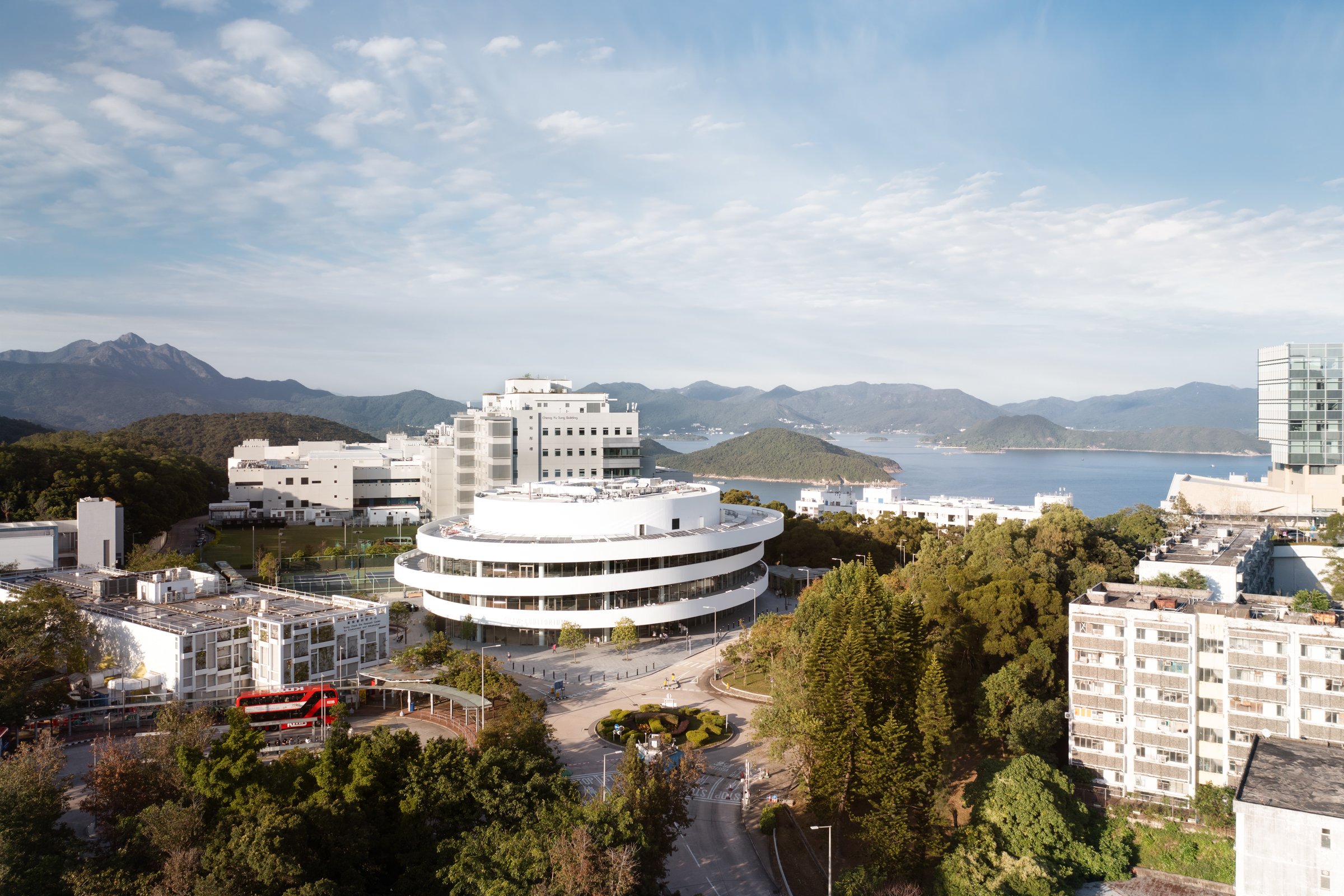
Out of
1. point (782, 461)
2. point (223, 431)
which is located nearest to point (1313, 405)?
point (782, 461)

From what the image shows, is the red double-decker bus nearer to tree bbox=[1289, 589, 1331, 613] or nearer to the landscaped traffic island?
the landscaped traffic island

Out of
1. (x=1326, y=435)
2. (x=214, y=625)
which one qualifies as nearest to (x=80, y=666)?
(x=214, y=625)

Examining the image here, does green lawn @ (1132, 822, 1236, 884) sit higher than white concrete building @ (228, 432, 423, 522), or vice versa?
white concrete building @ (228, 432, 423, 522)

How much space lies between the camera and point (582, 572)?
30.3 metres

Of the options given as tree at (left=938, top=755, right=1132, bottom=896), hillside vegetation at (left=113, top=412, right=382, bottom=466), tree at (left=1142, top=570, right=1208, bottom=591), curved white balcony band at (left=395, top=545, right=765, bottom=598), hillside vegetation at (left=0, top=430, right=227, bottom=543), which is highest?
hillside vegetation at (left=113, top=412, right=382, bottom=466)

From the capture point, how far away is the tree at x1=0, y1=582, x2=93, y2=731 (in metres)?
19.9

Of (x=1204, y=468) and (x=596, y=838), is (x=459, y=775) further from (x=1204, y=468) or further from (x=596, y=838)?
(x=1204, y=468)

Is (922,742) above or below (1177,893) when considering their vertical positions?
above

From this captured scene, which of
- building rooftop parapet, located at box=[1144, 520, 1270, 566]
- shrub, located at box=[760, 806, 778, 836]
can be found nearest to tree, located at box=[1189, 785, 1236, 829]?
shrub, located at box=[760, 806, 778, 836]

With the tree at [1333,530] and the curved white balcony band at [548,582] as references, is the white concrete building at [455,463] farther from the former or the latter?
the tree at [1333,530]

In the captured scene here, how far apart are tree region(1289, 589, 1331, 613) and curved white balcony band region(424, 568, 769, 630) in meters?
17.6

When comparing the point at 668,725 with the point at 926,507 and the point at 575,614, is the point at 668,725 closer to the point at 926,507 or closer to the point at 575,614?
the point at 575,614

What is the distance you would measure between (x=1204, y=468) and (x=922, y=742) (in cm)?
16257

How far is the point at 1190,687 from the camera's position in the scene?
64.3ft
